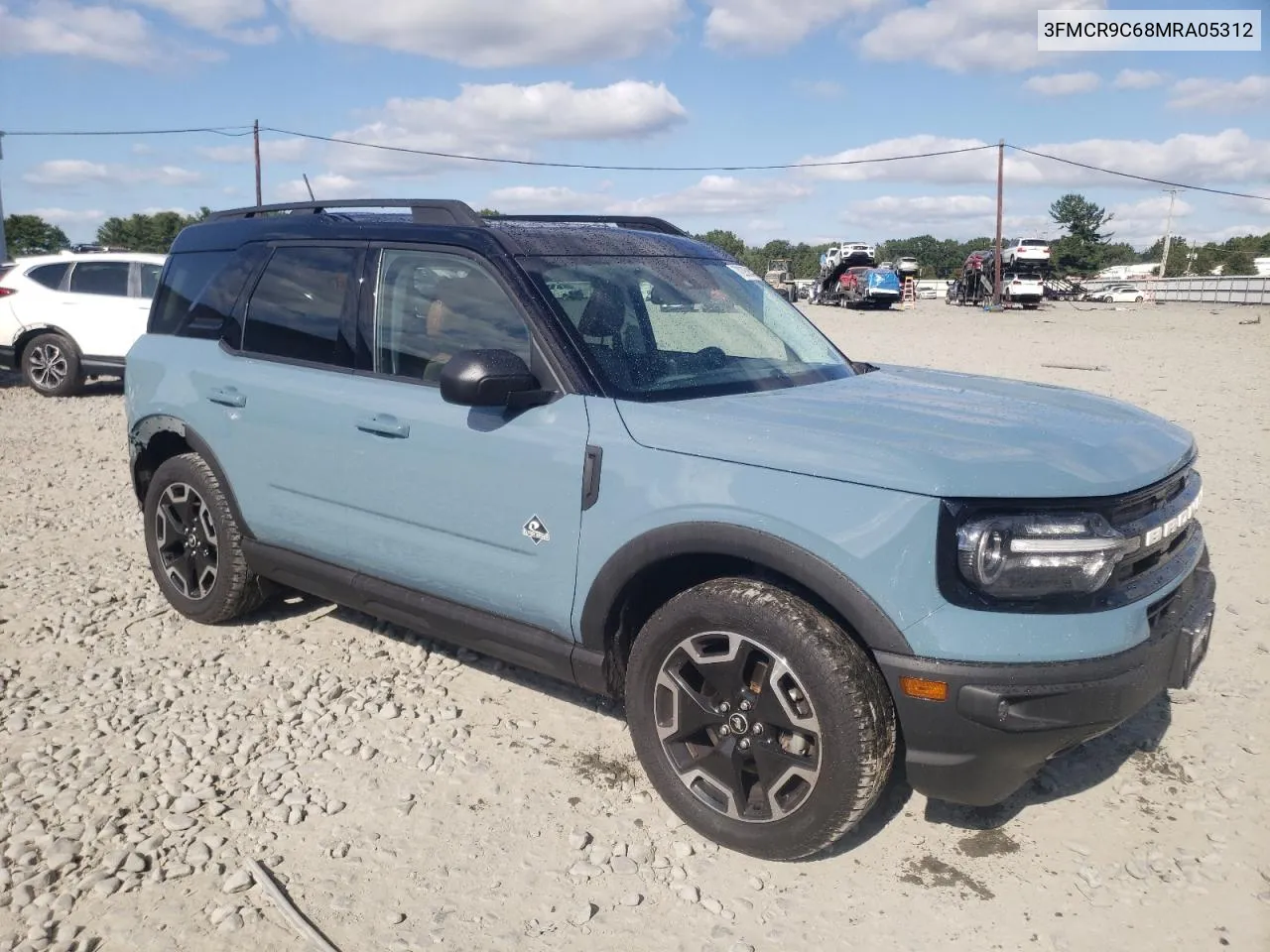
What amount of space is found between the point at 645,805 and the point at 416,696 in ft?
4.05

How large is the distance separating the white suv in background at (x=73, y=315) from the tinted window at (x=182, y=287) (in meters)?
8.41

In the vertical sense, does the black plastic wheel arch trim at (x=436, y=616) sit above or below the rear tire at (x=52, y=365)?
below

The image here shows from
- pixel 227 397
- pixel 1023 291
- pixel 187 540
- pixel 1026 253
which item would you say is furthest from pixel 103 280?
pixel 1026 253

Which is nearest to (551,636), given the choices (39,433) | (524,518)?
(524,518)

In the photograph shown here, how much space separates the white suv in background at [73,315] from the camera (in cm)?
1257

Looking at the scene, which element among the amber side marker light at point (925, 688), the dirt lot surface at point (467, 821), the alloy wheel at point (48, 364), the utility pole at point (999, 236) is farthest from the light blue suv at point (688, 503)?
the utility pole at point (999, 236)

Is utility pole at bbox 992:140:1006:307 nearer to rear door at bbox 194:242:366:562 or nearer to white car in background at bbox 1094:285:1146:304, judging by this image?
white car in background at bbox 1094:285:1146:304

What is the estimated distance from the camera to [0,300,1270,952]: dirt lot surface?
2.79 meters

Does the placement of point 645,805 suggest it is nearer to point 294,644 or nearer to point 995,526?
point 995,526

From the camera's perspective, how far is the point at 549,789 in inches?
137

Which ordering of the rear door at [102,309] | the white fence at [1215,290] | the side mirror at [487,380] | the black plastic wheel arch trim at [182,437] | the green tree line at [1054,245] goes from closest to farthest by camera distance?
the side mirror at [487,380] → the black plastic wheel arch trim at [182,437] → the rear door at [102,309] → the white fence at [1215,290] → the green tree line at [1054,245]

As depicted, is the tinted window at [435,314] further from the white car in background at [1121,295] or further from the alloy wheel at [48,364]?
the white car in background at [1121,295]

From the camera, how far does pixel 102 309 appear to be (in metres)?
12.6

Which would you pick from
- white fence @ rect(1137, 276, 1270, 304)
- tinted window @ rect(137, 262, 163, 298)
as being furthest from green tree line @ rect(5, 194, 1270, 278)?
tinted window @ rect(137, 262, 163, 298)
